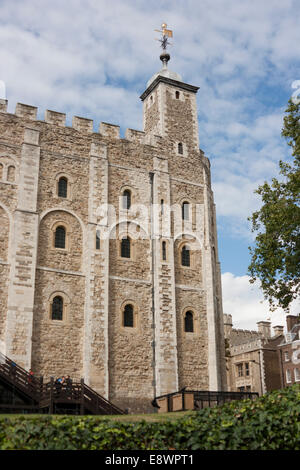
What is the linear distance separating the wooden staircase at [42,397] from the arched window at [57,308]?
385 cm

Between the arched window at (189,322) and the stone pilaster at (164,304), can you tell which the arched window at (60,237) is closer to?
the stone pilaster at (164,304)

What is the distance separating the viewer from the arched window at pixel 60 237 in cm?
2592

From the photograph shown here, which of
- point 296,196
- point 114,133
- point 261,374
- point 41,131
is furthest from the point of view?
point 261,374

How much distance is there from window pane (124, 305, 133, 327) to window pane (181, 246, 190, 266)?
441cm

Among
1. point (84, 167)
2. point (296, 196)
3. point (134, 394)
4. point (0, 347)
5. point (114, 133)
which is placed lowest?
point (134, 394)

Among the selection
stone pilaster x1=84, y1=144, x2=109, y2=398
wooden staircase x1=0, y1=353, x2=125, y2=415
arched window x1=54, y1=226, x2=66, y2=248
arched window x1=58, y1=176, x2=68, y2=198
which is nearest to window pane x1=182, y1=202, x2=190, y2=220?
stone pilaster x1=84, y1=144, x2=109, y2=398

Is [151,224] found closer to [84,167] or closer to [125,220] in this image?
[125,220]

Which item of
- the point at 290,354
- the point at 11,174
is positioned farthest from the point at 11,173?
the point at 290,354

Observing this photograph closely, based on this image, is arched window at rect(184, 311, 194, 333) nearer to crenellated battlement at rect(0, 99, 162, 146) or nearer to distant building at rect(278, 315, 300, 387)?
crenellated battlement at rect(0, 99, 162, 146)

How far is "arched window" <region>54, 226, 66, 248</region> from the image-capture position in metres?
25.9

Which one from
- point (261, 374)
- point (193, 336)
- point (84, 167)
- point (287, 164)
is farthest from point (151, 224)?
point (261, 374)

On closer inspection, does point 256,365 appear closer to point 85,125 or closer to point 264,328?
point 264,328
